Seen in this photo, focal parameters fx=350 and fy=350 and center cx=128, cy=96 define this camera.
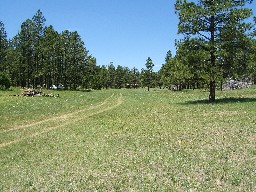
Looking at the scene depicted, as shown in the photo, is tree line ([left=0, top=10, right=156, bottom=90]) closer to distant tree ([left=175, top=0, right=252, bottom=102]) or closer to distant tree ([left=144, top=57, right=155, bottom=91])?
distant tree ([left=144, top=57, right=155, bottom=91])

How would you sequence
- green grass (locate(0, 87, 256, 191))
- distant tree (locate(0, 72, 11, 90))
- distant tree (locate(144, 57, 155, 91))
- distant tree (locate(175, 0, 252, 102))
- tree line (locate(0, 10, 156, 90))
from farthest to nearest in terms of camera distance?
1. distant tree (locate(144, 57, 155, 91))
2. tree line (locate(0, 10, 156, 90))
3. distant tree (locate(0, 72, 11, 90))
4. distant tree (locate(175, 0, 252, 102))
5. green grass (locate(0, 87, 256, 191))

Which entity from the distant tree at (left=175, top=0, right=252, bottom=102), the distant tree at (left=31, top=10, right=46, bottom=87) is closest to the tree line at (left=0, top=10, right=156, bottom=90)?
the distant tree at (left=31, top=10, right=46, bottom=87)

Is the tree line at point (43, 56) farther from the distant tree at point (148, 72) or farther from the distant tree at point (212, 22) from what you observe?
the distant tree at point (212, 22)

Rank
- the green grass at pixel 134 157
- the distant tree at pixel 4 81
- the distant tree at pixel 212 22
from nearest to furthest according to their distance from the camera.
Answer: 1. the green grass at pixel 134 157
2. the distant tree at pixel 212 22
3. the distant tree at pixel 4 81

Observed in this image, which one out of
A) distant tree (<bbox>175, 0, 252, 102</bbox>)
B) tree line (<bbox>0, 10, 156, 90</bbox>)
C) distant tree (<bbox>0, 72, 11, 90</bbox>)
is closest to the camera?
distant tree (<bbox>175, 0, 252, 102</bbox>)

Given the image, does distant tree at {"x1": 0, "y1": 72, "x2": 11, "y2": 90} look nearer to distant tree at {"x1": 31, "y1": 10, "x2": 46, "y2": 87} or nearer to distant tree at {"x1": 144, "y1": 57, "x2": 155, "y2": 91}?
distant tree at {"x1": 31, "y1": 10, "x2": 46, "y2": 87}

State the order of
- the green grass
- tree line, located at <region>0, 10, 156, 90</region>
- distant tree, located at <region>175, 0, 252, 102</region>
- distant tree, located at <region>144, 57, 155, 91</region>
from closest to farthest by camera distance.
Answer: the green grass → distant tree, located at <region>175, 0, 252, 102</region> → tree line, located at <region>0, 10, 156, 90</region> → distant tree, located at <region>144, 57, 155, 91</region>

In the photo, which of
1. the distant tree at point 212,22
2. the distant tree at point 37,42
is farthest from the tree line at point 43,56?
the distant tree at point 212,22

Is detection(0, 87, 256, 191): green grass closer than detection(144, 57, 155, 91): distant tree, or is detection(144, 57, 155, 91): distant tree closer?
detection(0, 87, 256, 191): green grass

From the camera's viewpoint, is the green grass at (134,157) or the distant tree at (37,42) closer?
the green grass at (134,157)

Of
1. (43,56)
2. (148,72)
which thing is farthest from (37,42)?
(148,72)

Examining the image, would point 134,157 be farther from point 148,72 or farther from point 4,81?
point 148,72

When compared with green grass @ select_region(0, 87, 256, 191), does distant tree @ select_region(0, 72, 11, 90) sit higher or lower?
higher

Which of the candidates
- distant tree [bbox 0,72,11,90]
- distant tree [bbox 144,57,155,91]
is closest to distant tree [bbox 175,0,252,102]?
distant tree [bbox 0,72,11,90]
